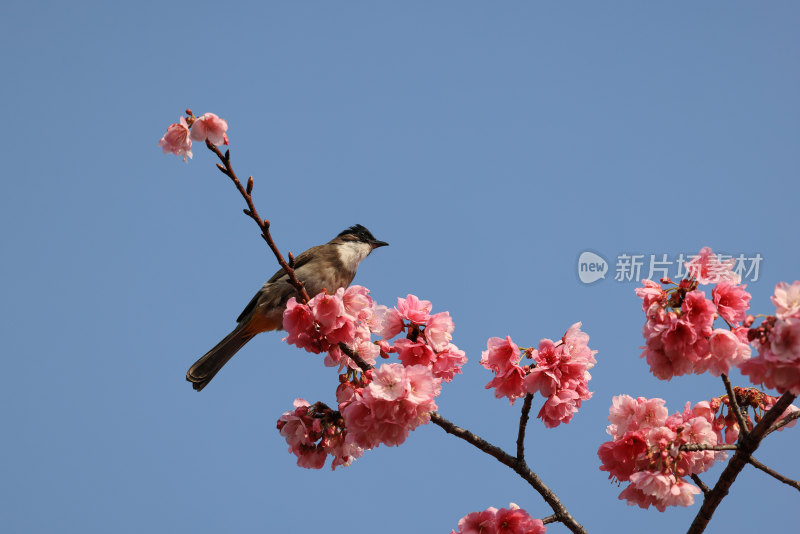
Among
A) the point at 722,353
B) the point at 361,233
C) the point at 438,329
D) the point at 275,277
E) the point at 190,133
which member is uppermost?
the point at 361,233

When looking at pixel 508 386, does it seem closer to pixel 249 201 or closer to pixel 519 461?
pixel 519 461

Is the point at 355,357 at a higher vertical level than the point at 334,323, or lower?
lower

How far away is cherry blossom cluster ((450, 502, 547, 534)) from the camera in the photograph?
3.24 meters

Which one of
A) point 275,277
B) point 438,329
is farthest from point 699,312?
point 275,277

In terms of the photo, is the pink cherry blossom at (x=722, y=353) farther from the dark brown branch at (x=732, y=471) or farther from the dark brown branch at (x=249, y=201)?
the dark brown branch at (x=249, y=201)

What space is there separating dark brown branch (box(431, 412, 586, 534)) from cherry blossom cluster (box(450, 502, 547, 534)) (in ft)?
0.54

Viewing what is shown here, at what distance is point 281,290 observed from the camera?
21.1 ft

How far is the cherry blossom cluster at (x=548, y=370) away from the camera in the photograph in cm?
338

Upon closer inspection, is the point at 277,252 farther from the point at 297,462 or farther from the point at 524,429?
the point at 524,429

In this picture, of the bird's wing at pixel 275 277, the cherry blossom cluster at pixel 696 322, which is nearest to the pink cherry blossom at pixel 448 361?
the cherry blossom cluster at pixel 696 322

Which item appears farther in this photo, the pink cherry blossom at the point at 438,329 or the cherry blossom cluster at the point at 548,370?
the pink cherry blossom at the point at 438,329

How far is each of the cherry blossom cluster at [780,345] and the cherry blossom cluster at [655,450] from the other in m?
0.82

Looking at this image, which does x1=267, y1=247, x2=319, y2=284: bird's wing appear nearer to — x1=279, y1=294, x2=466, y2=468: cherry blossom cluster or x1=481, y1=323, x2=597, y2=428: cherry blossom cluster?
x1=279, y1=294, x2=466, y2=468: cherry blossom cluster

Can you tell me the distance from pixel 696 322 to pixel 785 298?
57 centimetres
